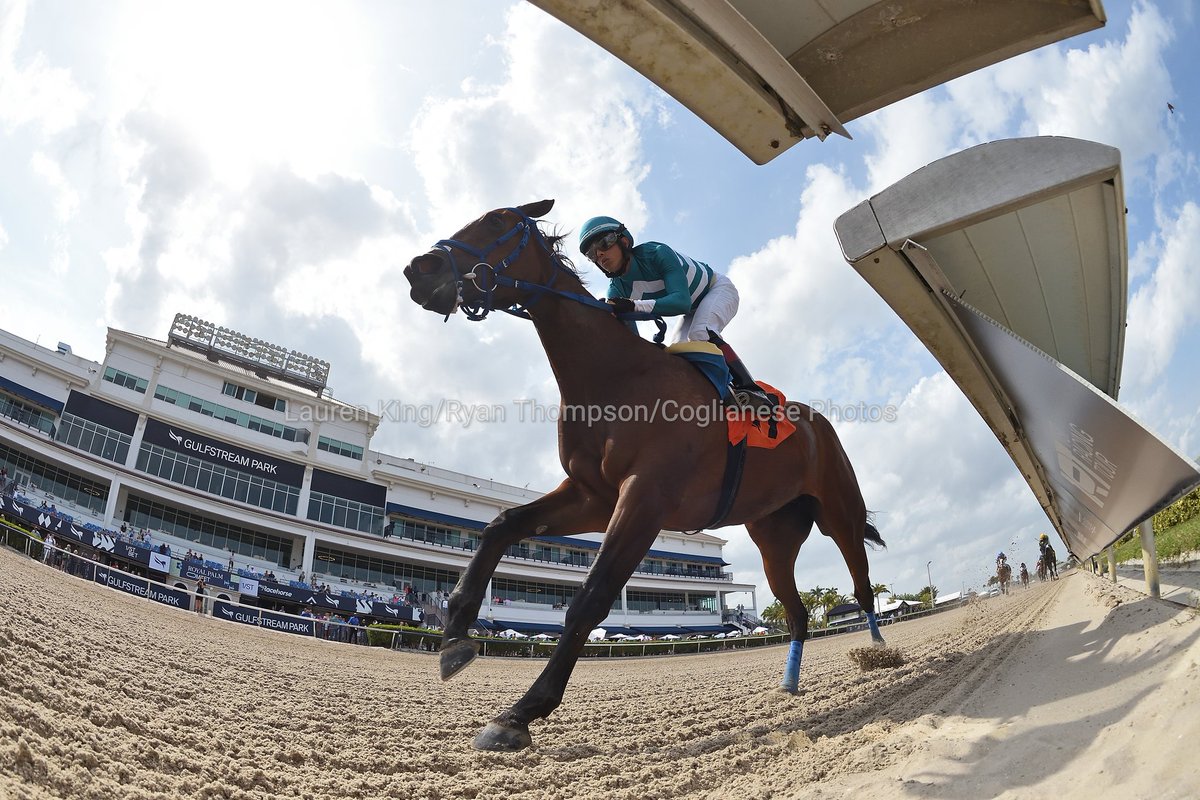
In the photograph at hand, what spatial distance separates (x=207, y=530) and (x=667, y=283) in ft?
127

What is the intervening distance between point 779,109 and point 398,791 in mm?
3262

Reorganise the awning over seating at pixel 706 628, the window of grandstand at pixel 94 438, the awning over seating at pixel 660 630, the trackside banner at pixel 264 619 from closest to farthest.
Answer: the trackside banner at pixel 264 619 < the window of grandstand at pixel 94 438 < the awning over seating at pixel 660 630 < the awning over seating at pixel 706 628

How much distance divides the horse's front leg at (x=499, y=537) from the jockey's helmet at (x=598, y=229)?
5.20 feet

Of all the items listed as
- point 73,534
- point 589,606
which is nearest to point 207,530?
point 73,534

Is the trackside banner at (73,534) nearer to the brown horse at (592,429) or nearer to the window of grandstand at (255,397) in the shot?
the window of grandstand at (255,397)

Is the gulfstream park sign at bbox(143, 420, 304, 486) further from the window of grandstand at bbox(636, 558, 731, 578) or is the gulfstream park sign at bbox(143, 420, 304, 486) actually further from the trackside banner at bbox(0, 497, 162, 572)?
the window of grandstand at bbox(636, 558, 731, 578)

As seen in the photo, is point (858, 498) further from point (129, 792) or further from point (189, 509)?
point (189, 509)

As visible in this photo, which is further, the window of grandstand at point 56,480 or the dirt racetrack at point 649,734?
the window of grandstand at point 56,480

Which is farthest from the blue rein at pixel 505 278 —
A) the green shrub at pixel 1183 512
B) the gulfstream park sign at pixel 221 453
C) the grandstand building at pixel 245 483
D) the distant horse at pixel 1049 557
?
the gulfstream park sign at pixel 221 453

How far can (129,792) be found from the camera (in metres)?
1.83

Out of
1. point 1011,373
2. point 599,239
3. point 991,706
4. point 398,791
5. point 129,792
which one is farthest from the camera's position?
point 1011,373

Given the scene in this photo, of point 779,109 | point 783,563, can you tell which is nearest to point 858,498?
point 783,563

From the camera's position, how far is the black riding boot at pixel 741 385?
4121mm

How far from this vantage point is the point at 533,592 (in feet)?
152
